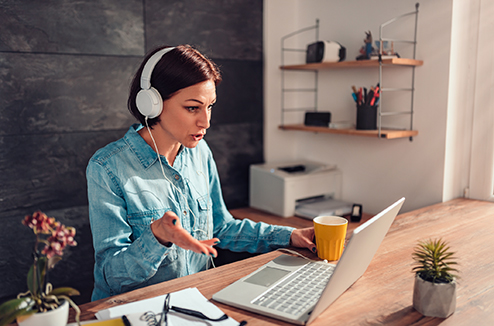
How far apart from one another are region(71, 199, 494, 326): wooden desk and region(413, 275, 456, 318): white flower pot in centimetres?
1

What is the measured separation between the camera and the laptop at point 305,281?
808 mm

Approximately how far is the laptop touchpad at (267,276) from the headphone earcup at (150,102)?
1.73ft

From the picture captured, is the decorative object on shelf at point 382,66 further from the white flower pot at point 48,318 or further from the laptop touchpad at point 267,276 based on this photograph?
the white flower pot at point 48,318

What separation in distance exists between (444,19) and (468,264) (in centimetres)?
114

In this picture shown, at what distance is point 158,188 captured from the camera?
1.23 metres

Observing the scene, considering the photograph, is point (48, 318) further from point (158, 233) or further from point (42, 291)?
point (158, 233)

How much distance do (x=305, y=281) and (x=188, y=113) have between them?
1.86 feet

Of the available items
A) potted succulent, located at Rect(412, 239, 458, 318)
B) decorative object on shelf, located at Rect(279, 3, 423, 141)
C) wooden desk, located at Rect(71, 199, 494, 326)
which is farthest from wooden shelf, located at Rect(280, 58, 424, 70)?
potted succulent, located at Rect(412, 239, 458, 318)

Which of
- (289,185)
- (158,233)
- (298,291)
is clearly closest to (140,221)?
(158,233)

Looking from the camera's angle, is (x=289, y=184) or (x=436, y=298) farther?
(x=289, y=184)

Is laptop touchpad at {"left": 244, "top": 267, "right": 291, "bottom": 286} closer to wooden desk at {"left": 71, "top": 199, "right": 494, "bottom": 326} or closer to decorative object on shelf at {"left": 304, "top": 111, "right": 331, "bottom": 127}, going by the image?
wooden desk at {"left": 71, "top": 199, "right": 494, "bottom": 326}

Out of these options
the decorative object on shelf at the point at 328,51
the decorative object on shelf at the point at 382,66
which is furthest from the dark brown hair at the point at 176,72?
the decorative object on shelf at the point at 328,51

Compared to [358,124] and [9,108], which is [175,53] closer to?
[9,108]

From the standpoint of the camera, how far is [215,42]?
2.20m
